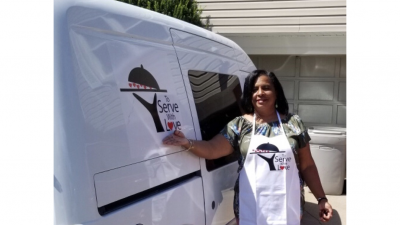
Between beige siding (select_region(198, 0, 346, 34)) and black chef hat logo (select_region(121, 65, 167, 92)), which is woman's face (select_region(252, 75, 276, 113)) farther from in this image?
beige siding (select_region(198, 0, 346, 34))

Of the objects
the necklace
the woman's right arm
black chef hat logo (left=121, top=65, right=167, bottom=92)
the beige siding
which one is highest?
the beige siding

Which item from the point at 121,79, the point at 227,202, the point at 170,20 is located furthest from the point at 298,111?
the point at 121,79

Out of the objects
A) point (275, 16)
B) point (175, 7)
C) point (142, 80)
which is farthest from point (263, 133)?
point (275, 16)

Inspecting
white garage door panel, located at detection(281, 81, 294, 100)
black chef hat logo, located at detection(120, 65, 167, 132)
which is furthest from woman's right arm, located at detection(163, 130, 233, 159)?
white garage door panel, located at detection(281, 81, 294, 100)

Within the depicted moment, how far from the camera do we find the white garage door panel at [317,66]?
328 inches

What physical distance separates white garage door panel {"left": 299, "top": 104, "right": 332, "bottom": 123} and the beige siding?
177cm

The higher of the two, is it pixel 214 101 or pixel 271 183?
pixel 214 101

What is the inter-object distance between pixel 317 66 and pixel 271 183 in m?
6.48

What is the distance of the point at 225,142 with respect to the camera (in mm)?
2697

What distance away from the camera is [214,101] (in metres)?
2.91

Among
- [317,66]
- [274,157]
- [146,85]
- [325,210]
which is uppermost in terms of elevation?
[317,66]

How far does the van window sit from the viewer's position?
8.61 ft

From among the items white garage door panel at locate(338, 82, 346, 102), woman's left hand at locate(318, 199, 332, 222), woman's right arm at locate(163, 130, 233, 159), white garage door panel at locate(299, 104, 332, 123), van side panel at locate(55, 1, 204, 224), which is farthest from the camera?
white garage door panel at locate(299, 104, 332, 123)

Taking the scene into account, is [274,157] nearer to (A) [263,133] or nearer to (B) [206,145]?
(A) [263,133]
